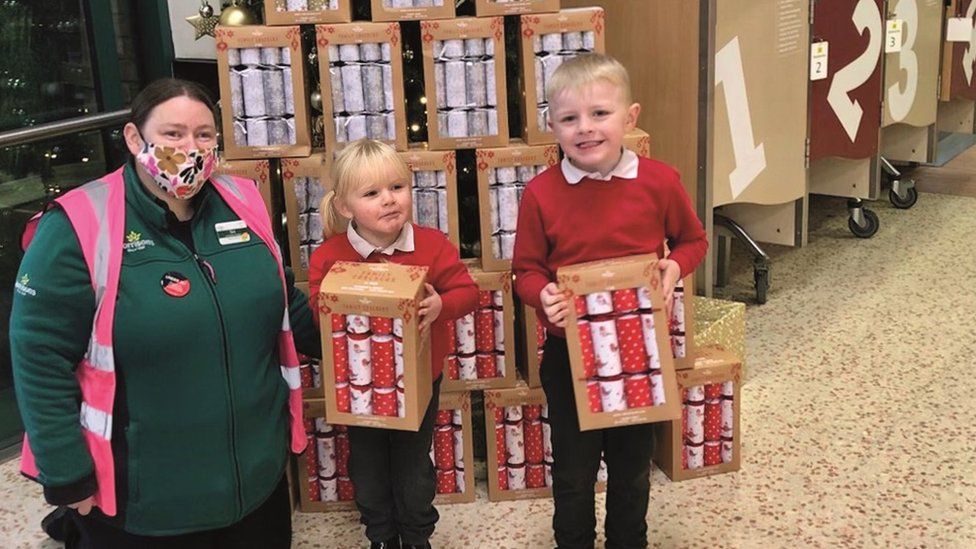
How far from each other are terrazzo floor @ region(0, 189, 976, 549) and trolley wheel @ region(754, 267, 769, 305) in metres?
0.06

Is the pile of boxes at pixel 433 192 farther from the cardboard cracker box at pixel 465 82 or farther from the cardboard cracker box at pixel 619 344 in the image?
the cardboard cracker box at pixel 619 344

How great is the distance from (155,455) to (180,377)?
160 millimetres

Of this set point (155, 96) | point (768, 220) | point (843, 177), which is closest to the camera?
point (155, 96)

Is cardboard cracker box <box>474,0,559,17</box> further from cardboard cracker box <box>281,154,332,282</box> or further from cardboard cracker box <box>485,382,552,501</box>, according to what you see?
cardboard cracker box <box>485,382,552,501</box>

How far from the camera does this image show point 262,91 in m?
2.47

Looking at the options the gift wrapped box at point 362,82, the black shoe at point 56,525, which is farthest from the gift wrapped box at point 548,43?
the black shoe at point 56,525

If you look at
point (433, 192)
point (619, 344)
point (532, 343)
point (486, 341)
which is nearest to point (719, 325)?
point (532, 343)

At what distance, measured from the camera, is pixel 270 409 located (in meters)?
2.01

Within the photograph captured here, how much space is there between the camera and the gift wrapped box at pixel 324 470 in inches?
104

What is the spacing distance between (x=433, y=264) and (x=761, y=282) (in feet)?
7.42

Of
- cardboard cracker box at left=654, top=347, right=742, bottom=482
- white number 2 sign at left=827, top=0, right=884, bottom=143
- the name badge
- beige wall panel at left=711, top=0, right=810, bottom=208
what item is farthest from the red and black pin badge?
white number 2 sign at left=827, top=0, right=884, bottom=143

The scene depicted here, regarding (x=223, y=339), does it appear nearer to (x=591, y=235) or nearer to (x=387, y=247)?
(x=387, y=247)

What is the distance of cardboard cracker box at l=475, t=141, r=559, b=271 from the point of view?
8.28 ft

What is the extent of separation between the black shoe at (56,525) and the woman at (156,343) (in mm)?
590
